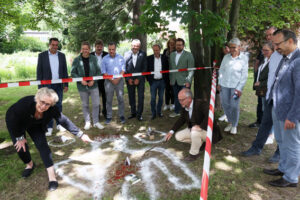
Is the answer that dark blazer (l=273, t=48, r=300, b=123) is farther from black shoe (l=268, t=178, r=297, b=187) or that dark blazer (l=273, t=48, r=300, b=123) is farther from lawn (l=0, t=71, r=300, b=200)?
lawn (l=0, t=71, r=300, b=200)

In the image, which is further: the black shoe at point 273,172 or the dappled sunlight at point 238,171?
the dappled sunlight at point 238,171

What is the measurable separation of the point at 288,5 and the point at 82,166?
8.70m

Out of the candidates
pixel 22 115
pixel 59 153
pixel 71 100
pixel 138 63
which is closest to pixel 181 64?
pixel 138 63

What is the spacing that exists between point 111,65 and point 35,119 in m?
2.75

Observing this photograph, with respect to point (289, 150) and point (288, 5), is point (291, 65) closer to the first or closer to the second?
point (289, 150)

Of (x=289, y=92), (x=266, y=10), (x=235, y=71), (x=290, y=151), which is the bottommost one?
(x=290, y=151)

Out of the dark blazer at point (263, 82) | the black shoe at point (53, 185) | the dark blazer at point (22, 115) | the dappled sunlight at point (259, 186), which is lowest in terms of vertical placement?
the dappled sunlight at point (259, 186)

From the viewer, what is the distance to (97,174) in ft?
11.3

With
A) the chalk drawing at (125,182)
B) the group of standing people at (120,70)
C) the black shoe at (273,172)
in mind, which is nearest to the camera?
the chalk drawing at (125,182)

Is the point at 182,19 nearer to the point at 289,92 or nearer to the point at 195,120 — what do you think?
the point at 195,120

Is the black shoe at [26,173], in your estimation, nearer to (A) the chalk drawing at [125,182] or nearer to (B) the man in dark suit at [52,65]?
(A) the chalk drawing at [125,182]

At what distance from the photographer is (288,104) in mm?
2629

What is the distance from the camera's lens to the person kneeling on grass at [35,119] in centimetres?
276

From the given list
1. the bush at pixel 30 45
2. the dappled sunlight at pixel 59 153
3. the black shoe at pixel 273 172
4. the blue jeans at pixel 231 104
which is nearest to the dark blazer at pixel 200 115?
the black shoe at pixel 273 172
